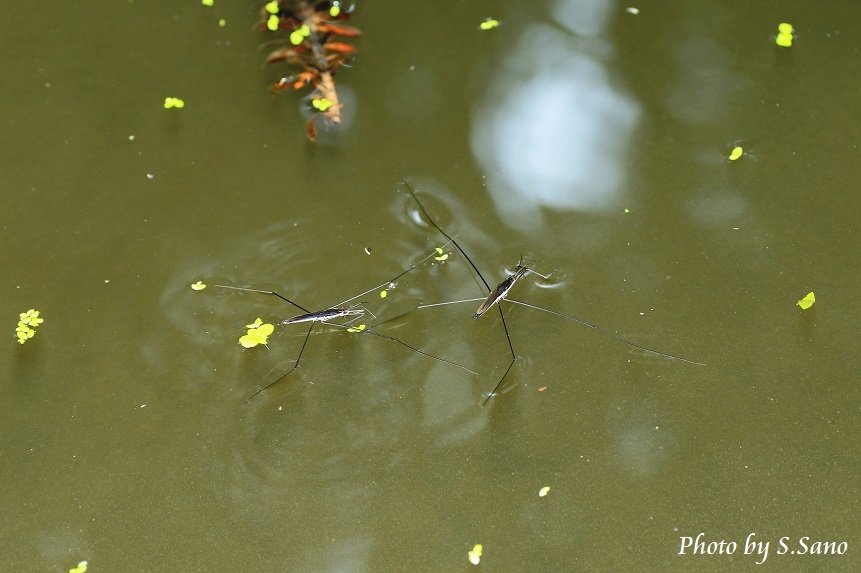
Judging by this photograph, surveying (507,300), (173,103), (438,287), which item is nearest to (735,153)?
(507,300)

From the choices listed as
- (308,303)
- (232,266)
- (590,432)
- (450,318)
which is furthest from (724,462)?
(232,266)

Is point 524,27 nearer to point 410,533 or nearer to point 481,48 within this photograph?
point 481,48

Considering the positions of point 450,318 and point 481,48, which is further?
point 481,48

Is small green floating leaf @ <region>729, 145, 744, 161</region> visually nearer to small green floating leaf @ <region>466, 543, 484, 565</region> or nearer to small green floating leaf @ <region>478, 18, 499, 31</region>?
small green floating leaf @ <region>478, 18, 499, 31</region>

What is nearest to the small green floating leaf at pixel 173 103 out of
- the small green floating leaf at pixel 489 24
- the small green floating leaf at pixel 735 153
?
the small green floating leaf at pixel 489 24

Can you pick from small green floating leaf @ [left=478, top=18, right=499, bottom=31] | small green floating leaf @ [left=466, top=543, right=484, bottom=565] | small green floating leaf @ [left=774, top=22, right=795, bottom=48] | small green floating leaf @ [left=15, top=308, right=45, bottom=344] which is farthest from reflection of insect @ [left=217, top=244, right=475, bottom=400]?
small green floating leaf @ [left=774, top=22, right=795, bottom=48]

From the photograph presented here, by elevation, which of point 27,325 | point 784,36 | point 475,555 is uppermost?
point 784,36

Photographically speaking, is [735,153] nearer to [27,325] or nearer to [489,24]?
[489,24]
